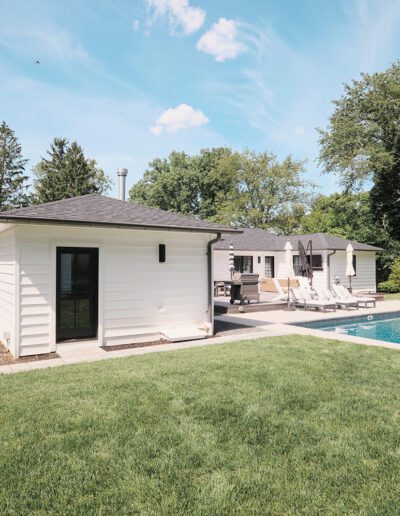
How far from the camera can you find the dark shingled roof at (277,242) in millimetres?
24109

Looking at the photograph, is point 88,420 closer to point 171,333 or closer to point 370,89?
point 171,333

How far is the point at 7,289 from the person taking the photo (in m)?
8.54

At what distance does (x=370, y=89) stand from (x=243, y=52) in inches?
649

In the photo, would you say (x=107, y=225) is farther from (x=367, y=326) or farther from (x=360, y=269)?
(x=360, y=269)

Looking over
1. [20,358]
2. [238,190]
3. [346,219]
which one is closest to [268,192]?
[238,190]

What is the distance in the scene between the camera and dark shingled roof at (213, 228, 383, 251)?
949 inches

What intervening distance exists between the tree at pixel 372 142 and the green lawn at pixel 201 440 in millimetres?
24550

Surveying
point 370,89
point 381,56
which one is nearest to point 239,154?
point 370,89

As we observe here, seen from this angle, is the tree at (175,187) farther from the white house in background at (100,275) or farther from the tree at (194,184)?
the white house in background at (100,275)

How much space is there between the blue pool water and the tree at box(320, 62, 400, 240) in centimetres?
1494

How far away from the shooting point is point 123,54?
14.4 meters

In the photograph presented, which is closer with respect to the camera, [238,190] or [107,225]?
[107,225]

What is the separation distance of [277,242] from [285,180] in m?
16.5

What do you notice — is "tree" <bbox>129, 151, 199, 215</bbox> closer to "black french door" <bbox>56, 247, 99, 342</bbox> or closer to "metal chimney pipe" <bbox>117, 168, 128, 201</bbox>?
"metal chimney pipe" <bbox>117, 168, 128, 201</bbox>
